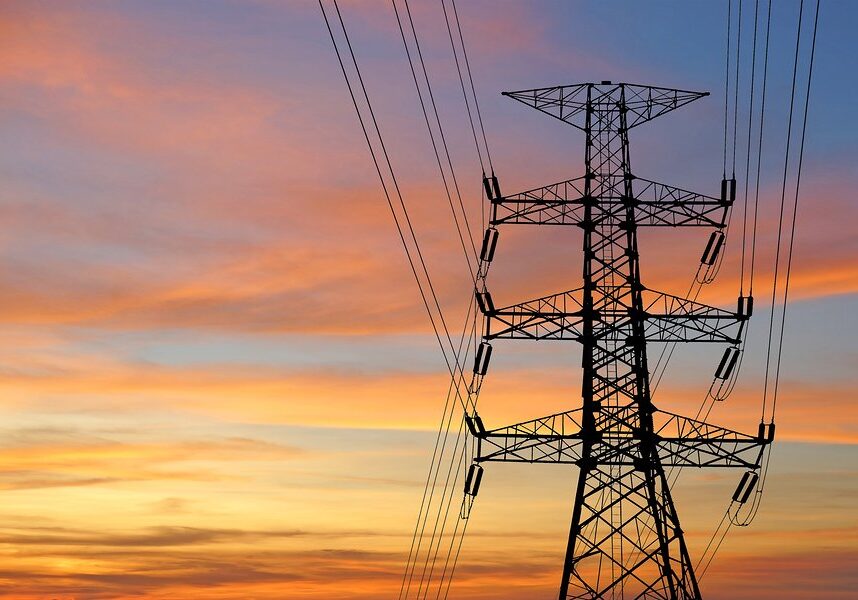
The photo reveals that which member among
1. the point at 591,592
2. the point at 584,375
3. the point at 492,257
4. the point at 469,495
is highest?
the point at 492,257

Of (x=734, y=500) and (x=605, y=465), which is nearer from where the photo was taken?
(x=605, y=465)

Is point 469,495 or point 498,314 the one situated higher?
point 498,314

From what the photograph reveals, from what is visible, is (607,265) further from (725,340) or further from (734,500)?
(734,500)

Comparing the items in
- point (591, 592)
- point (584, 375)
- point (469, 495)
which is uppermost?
point (584, 375)

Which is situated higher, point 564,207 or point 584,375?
point 564,207

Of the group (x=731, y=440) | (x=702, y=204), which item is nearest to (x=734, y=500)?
(x=731, y=440)

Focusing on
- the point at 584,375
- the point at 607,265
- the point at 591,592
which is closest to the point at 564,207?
the point at 607,265

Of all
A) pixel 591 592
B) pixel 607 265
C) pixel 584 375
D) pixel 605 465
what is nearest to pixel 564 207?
pixel 607 265

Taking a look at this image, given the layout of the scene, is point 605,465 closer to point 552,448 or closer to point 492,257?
point 552,448

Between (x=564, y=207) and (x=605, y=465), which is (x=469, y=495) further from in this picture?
(x=564, y=207)
